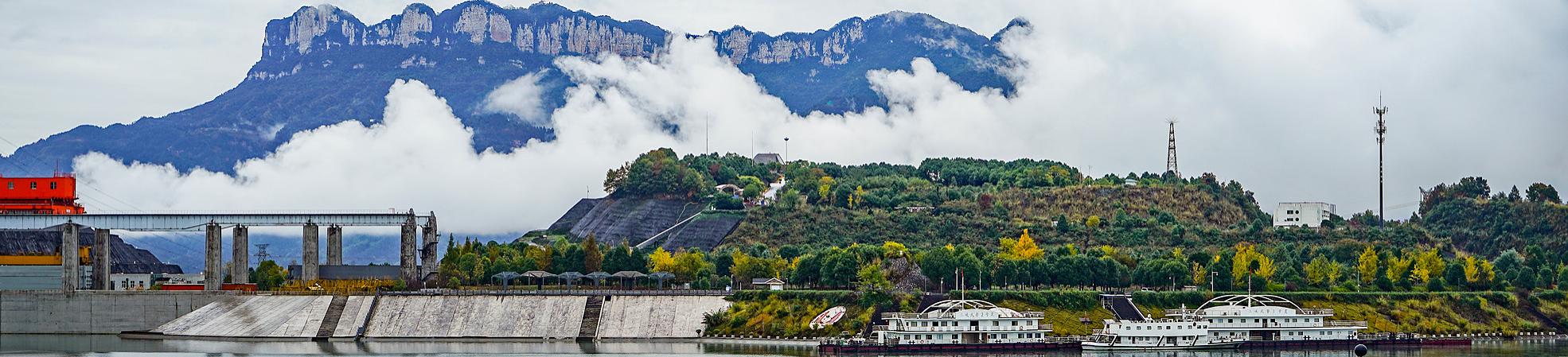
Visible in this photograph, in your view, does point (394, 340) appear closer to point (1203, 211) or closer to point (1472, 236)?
point (1203, 211)

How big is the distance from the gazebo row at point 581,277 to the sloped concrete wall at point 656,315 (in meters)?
7.75

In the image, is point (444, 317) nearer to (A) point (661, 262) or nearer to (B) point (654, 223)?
(A) point (661, 262)

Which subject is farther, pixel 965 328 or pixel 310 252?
pixel 310 252

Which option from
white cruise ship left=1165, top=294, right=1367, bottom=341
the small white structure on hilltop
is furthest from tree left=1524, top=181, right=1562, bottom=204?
white cruise ship left=1165, top=294, right=1367, bottom=341

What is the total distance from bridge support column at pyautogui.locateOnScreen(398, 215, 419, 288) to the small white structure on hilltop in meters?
90.2

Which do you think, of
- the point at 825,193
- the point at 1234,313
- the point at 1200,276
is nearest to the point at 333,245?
the point at 1200,276

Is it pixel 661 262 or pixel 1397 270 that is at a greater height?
pixel 661 262

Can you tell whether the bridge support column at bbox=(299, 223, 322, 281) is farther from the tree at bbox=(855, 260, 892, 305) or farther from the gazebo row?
the tree at bbox=(855, 260, 892, 305)

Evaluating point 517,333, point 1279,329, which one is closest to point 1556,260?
point 1279,329

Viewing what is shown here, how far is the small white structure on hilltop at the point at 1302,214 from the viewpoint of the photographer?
182750 millimetres

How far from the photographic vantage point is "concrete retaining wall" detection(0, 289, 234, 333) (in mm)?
125562

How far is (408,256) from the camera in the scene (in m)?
136

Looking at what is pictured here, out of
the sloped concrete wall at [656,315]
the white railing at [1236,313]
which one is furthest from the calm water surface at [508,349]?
the white railing at [1236,313]

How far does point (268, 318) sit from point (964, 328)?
158 feet
